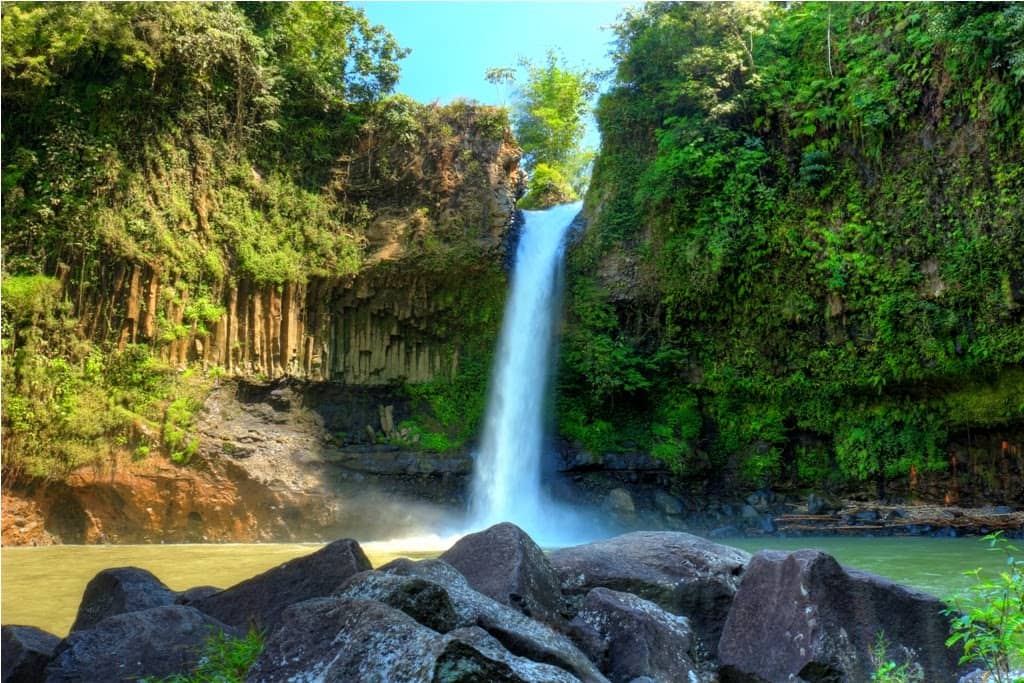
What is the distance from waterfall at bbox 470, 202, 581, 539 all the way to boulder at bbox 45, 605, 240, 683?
507 inches

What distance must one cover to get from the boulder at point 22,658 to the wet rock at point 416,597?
1979 mm

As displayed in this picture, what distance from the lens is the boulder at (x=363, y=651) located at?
2.79 m

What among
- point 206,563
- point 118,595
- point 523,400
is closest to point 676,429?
point 523,400

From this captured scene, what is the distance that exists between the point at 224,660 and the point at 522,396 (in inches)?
586

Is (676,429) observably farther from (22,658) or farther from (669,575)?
(22,658)

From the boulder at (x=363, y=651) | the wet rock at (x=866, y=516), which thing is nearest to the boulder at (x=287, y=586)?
the boulder at (x=363, y=651)

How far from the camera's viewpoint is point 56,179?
637 inches

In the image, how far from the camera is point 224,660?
12.3ft

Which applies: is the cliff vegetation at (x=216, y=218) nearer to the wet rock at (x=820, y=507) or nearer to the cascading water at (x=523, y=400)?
the cascading water at (x=523, y=400)

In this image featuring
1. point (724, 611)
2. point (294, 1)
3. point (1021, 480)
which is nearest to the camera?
point (724, 611)

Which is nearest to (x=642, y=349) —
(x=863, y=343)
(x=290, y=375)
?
(x=863, y=343)

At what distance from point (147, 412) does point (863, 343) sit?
15.8 m

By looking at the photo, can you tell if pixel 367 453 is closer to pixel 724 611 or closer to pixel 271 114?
pixel 271 114

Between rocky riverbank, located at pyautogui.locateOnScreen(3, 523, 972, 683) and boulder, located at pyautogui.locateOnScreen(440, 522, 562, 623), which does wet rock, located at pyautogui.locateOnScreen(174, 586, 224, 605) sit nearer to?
rocky riverbank, located at pyautogui.locateOnScreen(3, 523, 972, 683)
